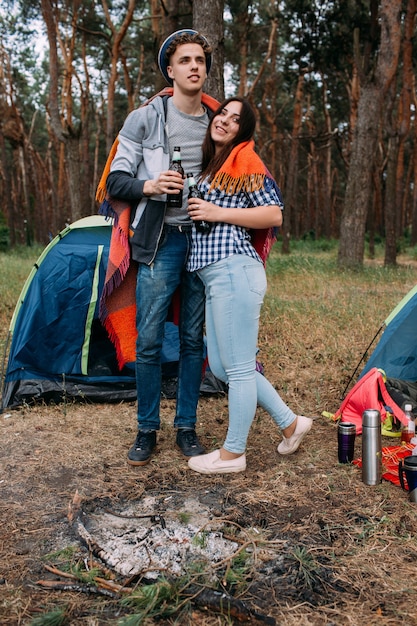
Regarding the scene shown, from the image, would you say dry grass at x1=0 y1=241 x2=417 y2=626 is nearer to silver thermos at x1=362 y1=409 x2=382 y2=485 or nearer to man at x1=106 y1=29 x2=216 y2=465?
silver thermos at x1=362 y1=409 x2=382 y2=485

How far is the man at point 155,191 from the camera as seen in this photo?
3.08 metres

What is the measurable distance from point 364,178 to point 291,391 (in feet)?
19.6

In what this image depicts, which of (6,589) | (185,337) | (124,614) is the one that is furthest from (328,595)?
(185,337)

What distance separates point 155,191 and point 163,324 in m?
0.73

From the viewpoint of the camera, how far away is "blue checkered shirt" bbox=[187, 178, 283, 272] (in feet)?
9.61

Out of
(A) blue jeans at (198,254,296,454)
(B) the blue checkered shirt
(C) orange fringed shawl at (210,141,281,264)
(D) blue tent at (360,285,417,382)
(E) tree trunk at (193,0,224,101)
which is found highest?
(E) tree trunk at (193,0,224,101)

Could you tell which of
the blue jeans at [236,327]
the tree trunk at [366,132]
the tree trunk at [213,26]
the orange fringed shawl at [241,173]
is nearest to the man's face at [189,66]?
the orange fringed shawl at [241,173]

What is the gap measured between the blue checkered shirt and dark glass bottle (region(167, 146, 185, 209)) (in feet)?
0.41

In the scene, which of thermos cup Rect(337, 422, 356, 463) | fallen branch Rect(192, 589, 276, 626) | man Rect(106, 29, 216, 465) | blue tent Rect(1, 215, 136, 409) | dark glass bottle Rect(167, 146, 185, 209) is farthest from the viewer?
blue tent Rect(1, 215, 136, 409)

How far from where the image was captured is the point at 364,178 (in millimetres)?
9852

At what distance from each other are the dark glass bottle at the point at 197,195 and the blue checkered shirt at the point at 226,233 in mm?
25

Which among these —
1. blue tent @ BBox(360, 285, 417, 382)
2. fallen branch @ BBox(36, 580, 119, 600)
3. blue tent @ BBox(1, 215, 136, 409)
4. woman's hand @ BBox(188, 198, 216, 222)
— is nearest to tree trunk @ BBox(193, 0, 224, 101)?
blue tent @ BBox(1, 215, 136, 409)

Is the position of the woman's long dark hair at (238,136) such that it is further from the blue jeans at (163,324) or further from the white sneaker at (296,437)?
the white sneaker at (296,437)

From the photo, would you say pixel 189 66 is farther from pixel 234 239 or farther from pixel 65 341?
pixel 65 341
